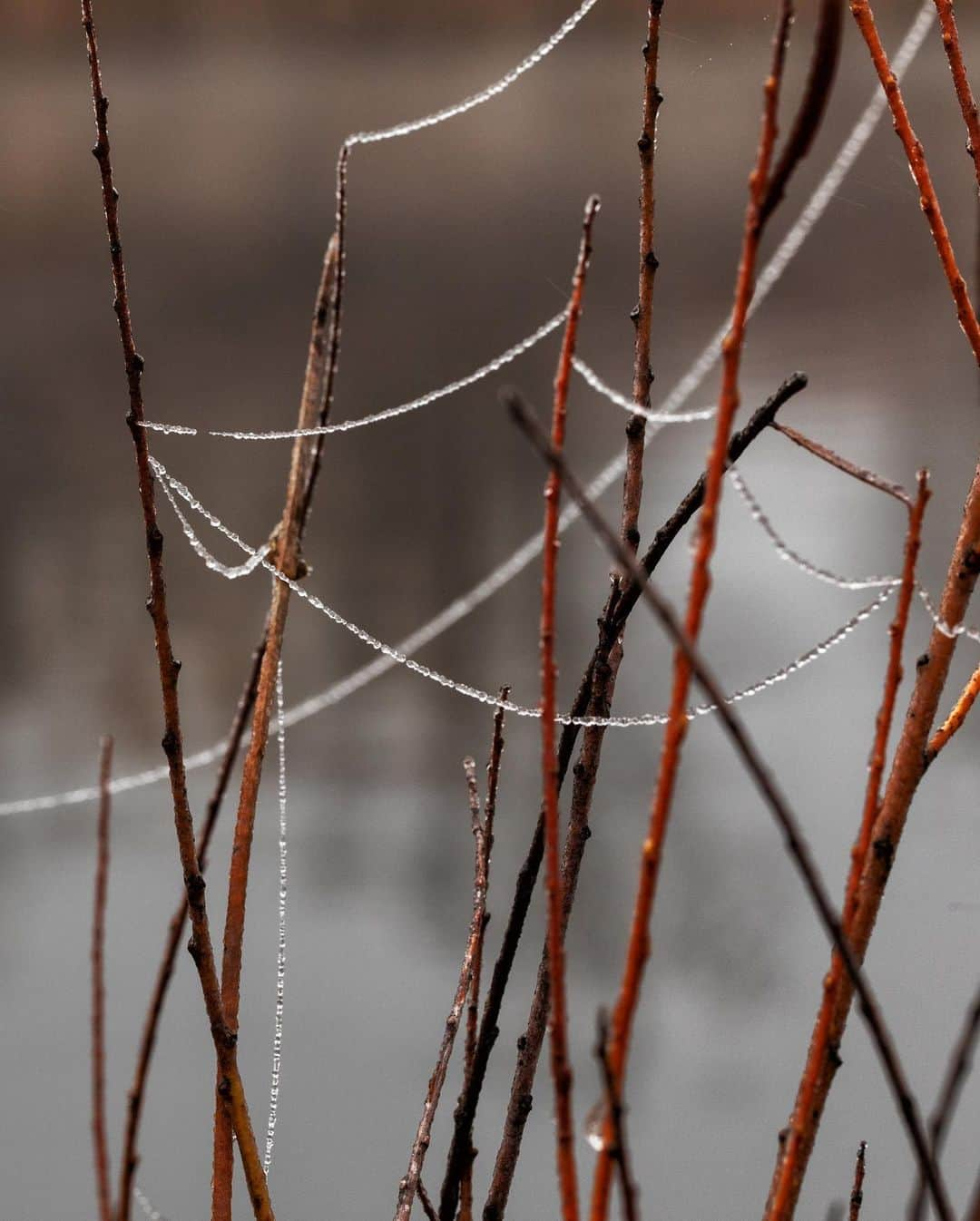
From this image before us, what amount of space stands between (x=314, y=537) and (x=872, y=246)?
166 centimetres

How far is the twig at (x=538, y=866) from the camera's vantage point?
10.5 inches

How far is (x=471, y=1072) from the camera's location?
10.5 inches

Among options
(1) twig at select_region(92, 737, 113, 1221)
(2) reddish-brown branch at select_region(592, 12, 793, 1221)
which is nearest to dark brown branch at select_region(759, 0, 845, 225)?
(2) reddish-brown branch at select_region(592, 12, 793, 1221)

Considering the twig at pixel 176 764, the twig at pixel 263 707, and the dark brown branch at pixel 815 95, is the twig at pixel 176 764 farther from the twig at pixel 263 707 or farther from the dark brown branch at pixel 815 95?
the dark brown branch at pixel 815 95

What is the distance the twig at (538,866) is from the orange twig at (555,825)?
6 cm

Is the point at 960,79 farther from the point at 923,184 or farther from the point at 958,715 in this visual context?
the point at 958,715

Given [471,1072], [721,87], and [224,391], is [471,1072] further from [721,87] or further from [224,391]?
[721,87]

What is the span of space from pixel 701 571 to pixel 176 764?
0.13m

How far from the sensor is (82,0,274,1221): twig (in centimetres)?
27

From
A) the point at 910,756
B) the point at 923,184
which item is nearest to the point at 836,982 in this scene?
the point at 910,756

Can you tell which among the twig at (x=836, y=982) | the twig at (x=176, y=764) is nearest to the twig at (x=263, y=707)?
the twig at (x=176, y=764)

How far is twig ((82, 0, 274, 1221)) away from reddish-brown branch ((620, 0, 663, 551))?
11cm

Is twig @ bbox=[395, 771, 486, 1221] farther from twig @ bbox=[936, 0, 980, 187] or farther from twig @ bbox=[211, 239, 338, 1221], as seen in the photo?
twig @ bbox=[936, 0, 980, 187]

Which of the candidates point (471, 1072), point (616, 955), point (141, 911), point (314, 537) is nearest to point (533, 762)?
point (616, 955)
